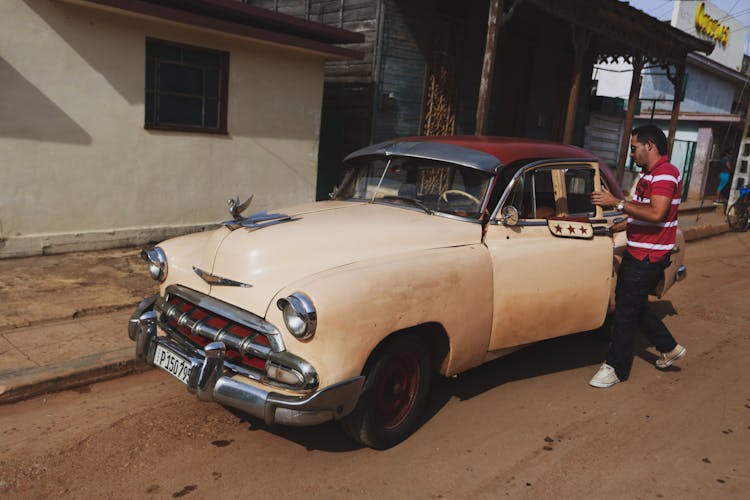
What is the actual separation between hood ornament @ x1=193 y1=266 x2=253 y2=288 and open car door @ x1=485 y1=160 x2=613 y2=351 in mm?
1593

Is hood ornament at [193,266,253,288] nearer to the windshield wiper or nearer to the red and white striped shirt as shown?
the windshield wiper

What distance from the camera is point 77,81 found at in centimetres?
730

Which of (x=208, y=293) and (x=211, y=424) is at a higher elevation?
(x=208, y=293)

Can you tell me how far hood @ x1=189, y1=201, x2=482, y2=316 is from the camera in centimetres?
331

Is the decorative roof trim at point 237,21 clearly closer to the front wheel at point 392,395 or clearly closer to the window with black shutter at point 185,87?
the window with black shutter at point 185,87

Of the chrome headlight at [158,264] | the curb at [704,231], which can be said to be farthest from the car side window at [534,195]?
the curb at [704,231]

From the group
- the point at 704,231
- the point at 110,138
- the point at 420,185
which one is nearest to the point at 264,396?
the point at 420,185

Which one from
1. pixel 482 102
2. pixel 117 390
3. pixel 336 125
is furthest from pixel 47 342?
pixel 336 125

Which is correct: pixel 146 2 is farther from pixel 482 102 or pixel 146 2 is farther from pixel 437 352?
pixel 437 352

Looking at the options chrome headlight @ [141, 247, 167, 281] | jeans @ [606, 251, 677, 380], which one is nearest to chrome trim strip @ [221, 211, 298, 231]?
chrome headlight @ [141, 247, 167, 281]

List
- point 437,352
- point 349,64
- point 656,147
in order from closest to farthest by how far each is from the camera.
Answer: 1. point 437,352
2. point 656,147
3. point 349,64

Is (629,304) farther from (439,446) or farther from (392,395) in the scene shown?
(392,395)

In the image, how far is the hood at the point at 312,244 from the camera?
3.31 meters

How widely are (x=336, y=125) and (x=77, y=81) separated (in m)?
5.09
